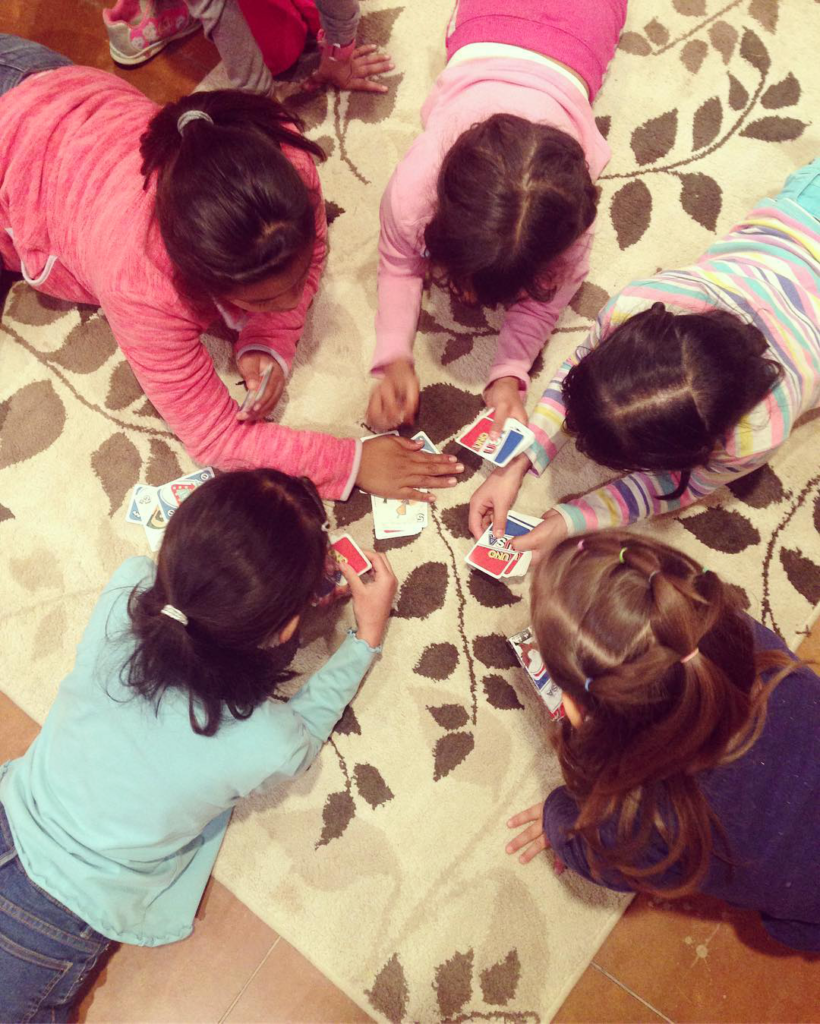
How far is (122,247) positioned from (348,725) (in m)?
1.03

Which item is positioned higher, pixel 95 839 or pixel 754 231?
pixel 754 231

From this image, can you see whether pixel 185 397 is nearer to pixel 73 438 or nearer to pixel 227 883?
pixel 73 438

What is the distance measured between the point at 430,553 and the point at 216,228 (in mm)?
792

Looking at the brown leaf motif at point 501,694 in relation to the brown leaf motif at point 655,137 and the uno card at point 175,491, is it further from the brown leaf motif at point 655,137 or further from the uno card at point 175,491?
the brown leaf motif at point 655,137

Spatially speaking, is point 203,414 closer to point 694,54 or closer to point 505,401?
point 505,401

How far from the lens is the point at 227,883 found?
1.49 m

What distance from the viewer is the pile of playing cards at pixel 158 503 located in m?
1.58

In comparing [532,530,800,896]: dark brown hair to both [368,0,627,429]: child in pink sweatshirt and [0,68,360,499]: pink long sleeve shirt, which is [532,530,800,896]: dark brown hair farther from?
[0,68,360,499]: pink long sleeve shirt

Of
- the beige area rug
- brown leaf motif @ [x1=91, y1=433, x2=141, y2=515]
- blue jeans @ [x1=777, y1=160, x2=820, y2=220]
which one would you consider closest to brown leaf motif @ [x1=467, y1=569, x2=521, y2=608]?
the beige area rug

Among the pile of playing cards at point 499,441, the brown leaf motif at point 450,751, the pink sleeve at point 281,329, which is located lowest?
the brown leaf motif at point 450,751

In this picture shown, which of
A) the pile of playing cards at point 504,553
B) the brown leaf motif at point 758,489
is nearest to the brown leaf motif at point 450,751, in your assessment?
the pile of playing cards at point 504,553

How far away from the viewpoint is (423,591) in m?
1.58

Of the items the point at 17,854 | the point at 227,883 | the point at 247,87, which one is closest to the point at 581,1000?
the point at 227,883

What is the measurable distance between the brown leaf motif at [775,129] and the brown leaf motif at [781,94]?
0.04 m
